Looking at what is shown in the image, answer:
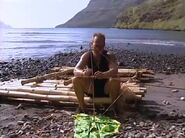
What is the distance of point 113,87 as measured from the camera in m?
12.2

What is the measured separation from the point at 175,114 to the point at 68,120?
315 cm

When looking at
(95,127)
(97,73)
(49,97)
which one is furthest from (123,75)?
(95,127)

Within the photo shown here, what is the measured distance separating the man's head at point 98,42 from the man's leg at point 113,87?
91cm

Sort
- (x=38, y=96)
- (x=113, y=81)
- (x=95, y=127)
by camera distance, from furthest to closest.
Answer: (x=38, y=96)
(x=113, y=81)
(x=95, y=127)

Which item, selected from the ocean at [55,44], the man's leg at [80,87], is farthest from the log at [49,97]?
the ocean at [55,44]

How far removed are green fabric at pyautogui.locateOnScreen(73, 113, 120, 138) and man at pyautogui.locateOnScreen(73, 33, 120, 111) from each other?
993 mm

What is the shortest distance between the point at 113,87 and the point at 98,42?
1297 mm

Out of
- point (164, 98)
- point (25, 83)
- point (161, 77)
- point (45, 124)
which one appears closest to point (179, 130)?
point (45, 124)

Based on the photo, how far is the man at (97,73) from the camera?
39.8 ft

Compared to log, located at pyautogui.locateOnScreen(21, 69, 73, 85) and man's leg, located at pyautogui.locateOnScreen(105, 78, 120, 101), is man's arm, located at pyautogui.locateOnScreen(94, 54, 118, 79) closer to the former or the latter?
man's leg, located at pyautogui.locateOnScreen(105, 78, 120, 101)

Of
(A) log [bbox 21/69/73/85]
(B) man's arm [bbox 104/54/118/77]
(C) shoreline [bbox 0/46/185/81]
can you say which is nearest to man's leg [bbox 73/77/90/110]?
(B) man's arm [bbox 104/54/118/77]

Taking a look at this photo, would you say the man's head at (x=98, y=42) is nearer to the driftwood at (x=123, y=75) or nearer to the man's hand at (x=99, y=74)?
the man's hand at (x=99, y=74)

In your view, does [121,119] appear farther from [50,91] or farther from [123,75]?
[123,75]

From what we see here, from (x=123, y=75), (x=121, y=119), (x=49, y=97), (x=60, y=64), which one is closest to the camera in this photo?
(x=121, y=119)
